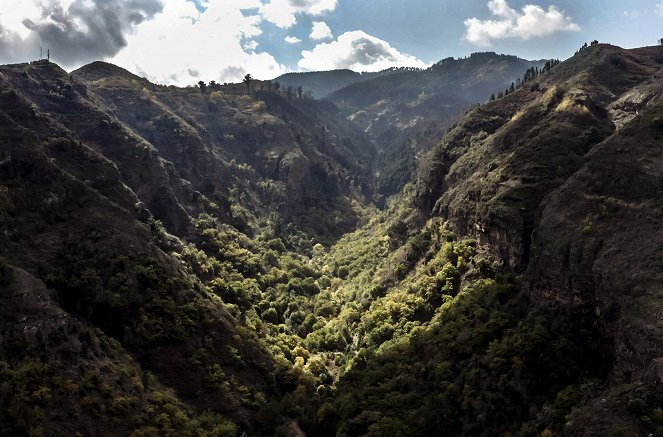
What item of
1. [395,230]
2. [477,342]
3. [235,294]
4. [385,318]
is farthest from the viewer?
[395,230]

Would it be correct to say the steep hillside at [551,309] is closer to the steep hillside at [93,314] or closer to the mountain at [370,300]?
the mountain at [370,300]

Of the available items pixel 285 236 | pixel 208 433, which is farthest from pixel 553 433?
pixel 285 236

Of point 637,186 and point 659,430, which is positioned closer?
Answer: point 659,430

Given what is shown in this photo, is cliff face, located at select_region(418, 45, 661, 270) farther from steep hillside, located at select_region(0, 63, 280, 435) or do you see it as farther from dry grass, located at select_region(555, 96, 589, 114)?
steep hillside, located at select_region(0, 63, 280, 435)

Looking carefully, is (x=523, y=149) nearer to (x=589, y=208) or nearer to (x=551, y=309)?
(x=589, y=208)

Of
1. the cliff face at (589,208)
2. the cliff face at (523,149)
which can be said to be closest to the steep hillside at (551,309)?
the cliff face at (589,208)

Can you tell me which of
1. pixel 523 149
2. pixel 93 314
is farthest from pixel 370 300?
pixel 93 314

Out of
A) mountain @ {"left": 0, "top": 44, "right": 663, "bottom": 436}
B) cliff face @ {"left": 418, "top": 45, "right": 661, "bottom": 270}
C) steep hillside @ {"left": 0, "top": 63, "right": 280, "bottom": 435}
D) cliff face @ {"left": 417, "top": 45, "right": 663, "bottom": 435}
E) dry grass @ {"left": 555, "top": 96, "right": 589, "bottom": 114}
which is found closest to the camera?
cliff face @ {"left": 417, "top": 45, "right": 663, "bottom": 435}

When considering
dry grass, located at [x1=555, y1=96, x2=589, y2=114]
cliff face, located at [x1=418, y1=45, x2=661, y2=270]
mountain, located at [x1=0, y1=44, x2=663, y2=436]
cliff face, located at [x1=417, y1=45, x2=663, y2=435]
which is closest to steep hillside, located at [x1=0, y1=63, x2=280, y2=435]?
mountain, located at [x1=0, y1=44, x2=663, y2=436]

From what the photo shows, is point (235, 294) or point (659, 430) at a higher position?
point (235, 294)

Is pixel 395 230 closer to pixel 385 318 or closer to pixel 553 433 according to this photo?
pixel 385 318
